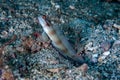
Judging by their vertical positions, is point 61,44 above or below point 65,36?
above

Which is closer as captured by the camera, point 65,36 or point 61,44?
point 61,44

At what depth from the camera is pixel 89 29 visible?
4.52 metres

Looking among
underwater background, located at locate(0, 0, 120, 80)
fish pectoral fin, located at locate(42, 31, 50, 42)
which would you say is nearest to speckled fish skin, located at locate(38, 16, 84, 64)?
underwater background, located at locate(0, 0, 120, 80)

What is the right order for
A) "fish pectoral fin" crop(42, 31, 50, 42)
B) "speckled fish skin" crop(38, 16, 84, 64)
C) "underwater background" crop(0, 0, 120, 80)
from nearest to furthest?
"underwater background" crop(0, 0, 120, 80), "speckled fish skin" crop(38, 16, 84, 64), "fish pectoral fin" crop(42, 31, 50, 42)

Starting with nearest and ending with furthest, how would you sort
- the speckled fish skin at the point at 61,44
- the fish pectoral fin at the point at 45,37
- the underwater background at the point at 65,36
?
the underwater background at the point at 65,36 → the speckled fish skin at the point at 61,44 → the fish pectoral fin at the point at 45,37

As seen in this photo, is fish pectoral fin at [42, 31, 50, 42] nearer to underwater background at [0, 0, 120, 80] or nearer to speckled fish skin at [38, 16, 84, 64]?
underwater background at [0, 0, 120, 80]

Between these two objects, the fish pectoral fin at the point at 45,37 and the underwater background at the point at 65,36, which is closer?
the underwater background at the point at 65,36

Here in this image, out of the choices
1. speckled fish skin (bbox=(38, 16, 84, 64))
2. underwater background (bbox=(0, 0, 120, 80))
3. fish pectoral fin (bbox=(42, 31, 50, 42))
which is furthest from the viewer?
fish pectoral fin (bbox=(42, 31, 50, 42))

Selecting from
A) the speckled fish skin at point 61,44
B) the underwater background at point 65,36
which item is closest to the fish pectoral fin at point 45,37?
the underwater background at point 65,36

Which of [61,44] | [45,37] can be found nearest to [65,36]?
[45,37]

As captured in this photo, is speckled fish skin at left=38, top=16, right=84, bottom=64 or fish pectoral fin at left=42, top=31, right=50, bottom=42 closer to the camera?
speckled fish skin at left=38, top=16, right=84, bottom=64

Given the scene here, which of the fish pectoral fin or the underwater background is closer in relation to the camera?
the underwater background

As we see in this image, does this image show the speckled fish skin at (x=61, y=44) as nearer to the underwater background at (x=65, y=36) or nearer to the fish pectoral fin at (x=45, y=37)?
the underwater background at (x=65, y=36)

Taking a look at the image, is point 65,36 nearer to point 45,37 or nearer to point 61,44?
→ point 45,37
